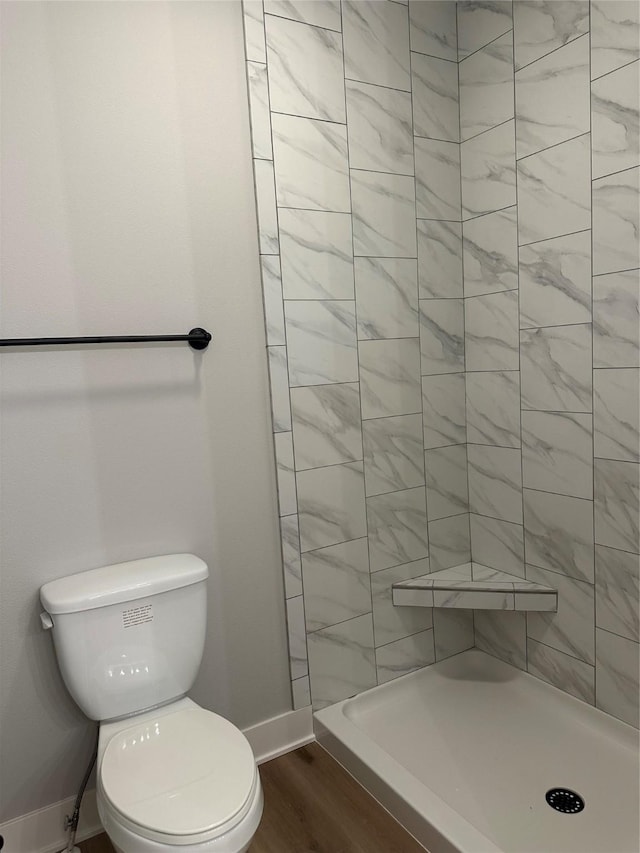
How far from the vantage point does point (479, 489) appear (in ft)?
7.38

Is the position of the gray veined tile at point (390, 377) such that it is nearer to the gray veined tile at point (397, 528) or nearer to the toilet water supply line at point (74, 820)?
the gray veined tile at point (397, 528)

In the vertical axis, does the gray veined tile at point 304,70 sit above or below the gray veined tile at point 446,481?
above

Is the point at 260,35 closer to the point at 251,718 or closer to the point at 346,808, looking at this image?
the point at 251,718

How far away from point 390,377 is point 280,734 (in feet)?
3.95

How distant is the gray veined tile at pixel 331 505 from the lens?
1937 millimetres

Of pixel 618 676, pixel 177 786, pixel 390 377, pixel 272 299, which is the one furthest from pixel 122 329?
pixel 618 676

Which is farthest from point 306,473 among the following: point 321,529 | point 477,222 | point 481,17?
point 481,17

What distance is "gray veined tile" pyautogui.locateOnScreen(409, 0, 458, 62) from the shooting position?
2037 millimetres

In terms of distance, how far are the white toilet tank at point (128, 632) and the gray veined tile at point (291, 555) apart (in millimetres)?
325

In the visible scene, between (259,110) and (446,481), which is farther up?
(259,110)

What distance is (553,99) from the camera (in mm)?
1826

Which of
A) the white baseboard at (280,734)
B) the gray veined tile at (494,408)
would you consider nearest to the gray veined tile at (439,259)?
the gray veined tile at (494,408)

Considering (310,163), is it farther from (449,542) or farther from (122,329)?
(449,542)

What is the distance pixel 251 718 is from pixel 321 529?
0.62m
